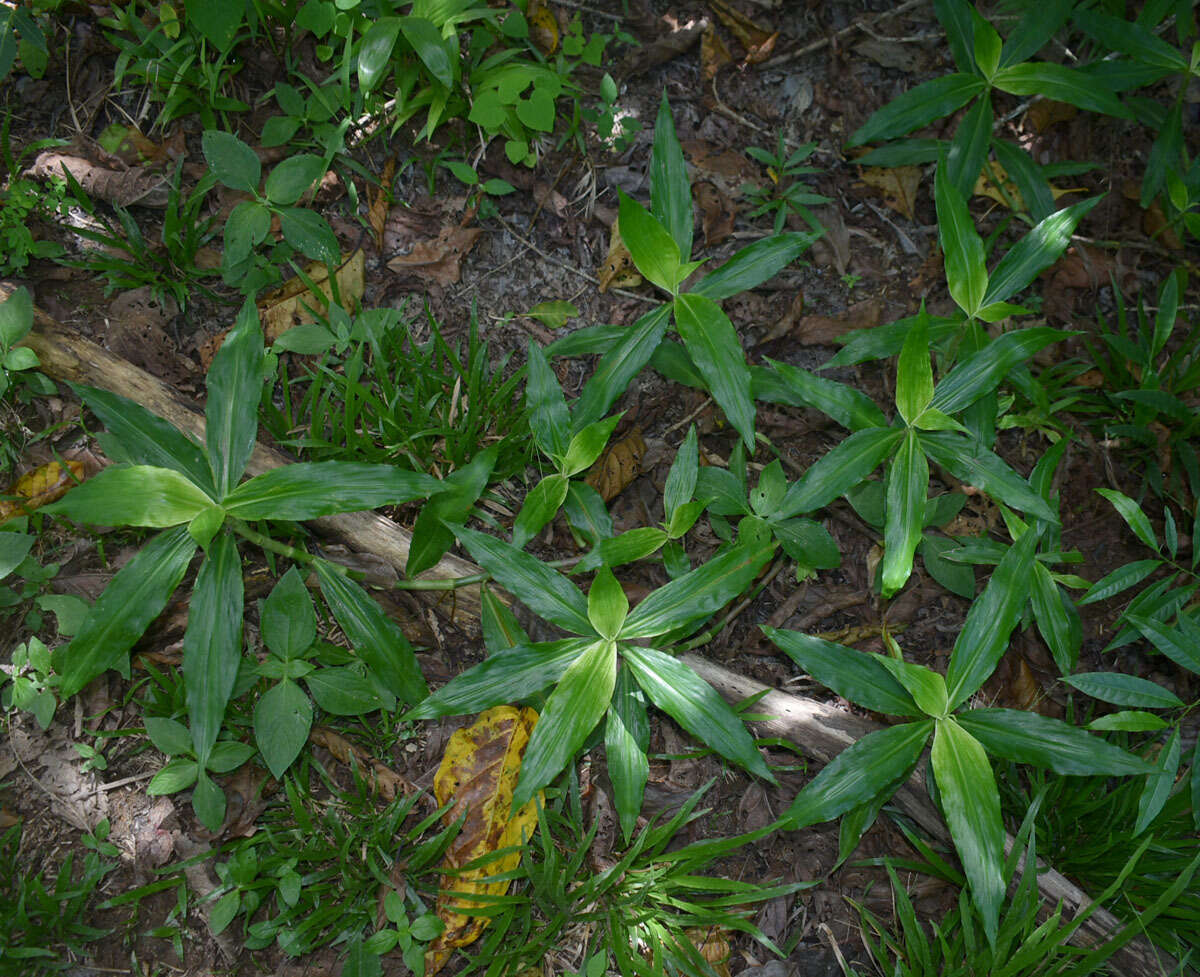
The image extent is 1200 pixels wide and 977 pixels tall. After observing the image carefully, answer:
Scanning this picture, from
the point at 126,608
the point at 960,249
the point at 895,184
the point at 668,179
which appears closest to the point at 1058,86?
the point at 895,184

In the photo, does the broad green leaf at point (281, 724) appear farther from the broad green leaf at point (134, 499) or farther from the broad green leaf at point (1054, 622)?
the broad green leaf at point (1054, 622)

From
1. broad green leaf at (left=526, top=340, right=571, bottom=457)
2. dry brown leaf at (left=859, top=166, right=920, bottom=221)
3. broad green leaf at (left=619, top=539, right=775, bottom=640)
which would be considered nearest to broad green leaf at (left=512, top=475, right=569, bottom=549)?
broad green leaf at (left=526, top=340, right=571, bottom=457)

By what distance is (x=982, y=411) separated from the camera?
7.75 feet

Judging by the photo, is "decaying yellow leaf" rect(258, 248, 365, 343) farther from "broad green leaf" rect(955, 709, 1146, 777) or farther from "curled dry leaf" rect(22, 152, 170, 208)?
"broad green leaf" rect(955, 709, 1146, 777)

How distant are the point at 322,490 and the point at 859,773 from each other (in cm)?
139

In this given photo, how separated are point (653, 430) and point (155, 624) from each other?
153 centimetres

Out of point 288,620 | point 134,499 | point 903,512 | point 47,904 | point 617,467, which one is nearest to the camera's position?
point 134,499

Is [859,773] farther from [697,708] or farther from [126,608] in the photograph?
[126,608]

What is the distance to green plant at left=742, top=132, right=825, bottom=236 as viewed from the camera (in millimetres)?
2811

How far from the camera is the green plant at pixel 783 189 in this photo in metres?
2.81

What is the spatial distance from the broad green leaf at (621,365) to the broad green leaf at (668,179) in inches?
8.5

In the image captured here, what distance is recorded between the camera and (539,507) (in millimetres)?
2168

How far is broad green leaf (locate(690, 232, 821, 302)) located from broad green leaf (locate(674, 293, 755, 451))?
0.14 meters

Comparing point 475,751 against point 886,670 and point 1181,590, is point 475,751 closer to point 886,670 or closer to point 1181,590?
point 886,670
